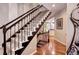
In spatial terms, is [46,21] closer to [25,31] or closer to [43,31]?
[43,31]

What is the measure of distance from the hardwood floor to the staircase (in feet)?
0.74

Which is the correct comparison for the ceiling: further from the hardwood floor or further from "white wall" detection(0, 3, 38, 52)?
the hardwood floor

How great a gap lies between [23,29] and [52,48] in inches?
19.6

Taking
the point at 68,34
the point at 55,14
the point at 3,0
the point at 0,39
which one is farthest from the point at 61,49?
the point at 3,0

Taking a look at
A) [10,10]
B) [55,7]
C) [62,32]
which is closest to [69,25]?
[62,32]

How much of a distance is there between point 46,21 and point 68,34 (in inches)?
14.5

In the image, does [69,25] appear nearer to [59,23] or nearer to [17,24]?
[59,23]

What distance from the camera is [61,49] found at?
1.92m

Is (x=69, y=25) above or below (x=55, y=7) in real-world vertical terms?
below

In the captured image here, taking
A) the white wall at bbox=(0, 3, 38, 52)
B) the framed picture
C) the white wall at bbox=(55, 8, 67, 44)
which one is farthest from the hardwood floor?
the white wall at bbox=(0, 3, 38, 52)

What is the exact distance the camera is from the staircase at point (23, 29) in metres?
1.87

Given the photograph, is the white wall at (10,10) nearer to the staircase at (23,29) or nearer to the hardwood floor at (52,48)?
the staircase at (23,29)

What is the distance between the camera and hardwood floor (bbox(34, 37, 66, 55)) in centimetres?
190

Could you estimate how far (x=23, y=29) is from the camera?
6.19 feet
